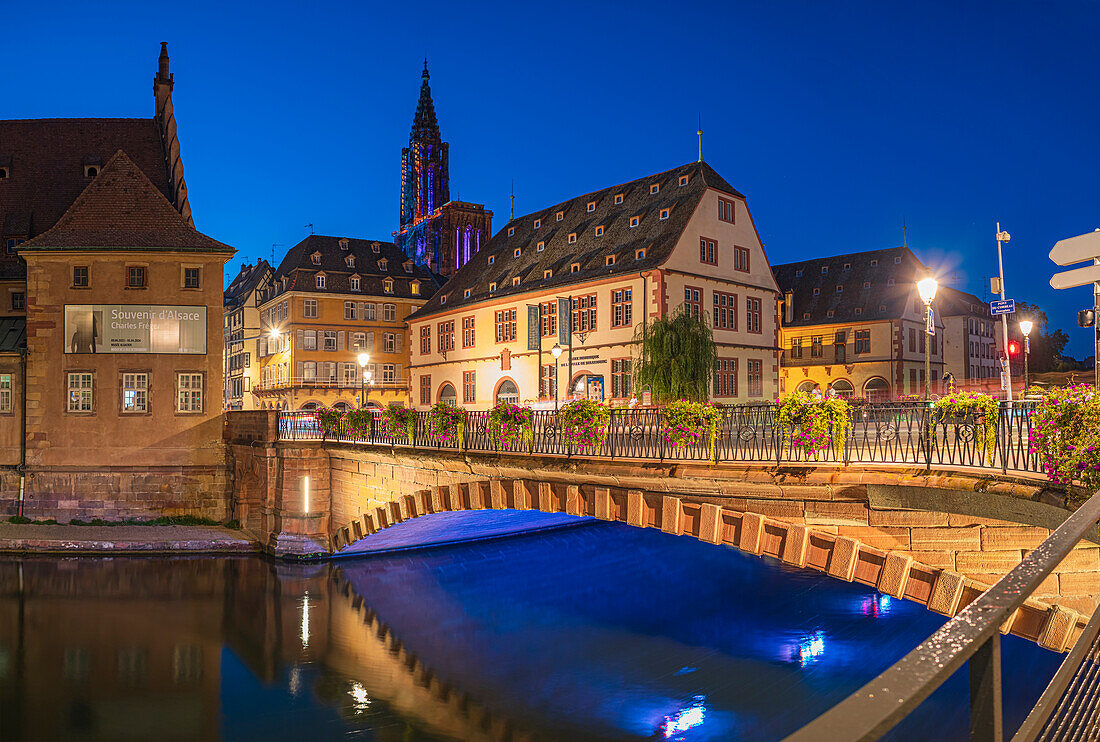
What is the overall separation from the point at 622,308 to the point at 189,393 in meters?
19.0

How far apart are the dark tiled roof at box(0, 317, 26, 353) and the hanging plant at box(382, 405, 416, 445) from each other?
1701 centimetres

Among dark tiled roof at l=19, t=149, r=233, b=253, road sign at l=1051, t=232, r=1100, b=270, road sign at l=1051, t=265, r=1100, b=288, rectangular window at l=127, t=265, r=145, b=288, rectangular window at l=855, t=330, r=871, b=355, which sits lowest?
road sign at l=1051, t=265, r=1100, b=288

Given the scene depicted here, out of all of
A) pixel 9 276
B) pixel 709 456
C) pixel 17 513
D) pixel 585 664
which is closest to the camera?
pixel 709 456

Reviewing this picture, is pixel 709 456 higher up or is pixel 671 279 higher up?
pixel 671 279

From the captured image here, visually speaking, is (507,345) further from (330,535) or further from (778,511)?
(778,511)

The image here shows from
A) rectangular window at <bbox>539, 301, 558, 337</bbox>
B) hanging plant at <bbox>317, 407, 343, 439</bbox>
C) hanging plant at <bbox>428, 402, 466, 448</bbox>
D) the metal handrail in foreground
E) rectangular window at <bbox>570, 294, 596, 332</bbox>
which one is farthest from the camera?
rectangular window at <bbox>539, 301, 558, 337</bbox>

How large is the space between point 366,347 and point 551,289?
66.5 ft

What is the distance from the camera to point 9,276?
34625mm

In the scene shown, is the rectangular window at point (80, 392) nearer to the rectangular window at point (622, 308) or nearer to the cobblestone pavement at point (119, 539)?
the cobblestone pavement at point (119, 539)

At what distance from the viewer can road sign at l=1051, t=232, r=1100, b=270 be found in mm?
8609

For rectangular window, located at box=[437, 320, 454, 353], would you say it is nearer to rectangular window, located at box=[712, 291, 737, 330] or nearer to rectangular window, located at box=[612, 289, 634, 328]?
rectangular window, located at box=[612, 289, 634, 328]

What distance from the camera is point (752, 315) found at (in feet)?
140

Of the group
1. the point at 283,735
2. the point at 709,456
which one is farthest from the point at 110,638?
the point at 709,456

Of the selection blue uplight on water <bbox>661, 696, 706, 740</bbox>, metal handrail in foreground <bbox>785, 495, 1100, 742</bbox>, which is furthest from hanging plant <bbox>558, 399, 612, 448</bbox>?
metal handrail in foreground <bbox>785, 495, 1100, 742</bbox>
